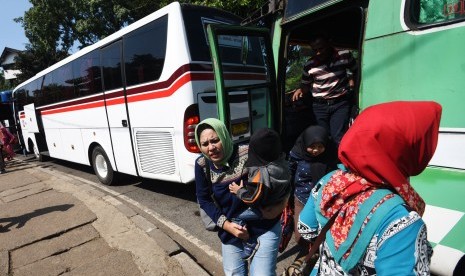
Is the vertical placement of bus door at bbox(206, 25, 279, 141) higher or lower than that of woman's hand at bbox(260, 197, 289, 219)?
higher

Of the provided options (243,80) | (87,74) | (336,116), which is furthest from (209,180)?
(87,74)

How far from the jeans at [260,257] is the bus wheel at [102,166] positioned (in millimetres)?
4834

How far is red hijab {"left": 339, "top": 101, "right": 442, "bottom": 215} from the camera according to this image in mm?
1018

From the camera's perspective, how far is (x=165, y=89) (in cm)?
447

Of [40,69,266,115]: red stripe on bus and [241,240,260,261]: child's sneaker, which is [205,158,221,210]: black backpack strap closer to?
[241,240,260,261]: child's sneaker

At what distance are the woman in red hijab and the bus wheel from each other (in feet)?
19.5

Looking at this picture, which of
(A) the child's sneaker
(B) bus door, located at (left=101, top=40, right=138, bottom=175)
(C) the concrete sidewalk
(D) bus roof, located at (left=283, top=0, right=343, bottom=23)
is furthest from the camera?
(B) bus door, located at (left=101, top=40, right=138, bottom=175)

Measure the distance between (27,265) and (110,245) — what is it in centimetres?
89

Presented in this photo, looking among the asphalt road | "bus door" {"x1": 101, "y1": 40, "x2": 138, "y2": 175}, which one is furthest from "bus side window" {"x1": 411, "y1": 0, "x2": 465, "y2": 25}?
"bus door" {"x1": 101, "y1": 40, "x2": 138, "y2": 175}

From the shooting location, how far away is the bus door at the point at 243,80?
335 cm

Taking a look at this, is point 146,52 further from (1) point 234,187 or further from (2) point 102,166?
(1) point 234,187

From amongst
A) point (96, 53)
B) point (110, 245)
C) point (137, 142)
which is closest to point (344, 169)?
point (110, 245)

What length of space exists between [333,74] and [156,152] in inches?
116

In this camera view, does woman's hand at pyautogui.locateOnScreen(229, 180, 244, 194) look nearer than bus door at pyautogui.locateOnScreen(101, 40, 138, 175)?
Yes
